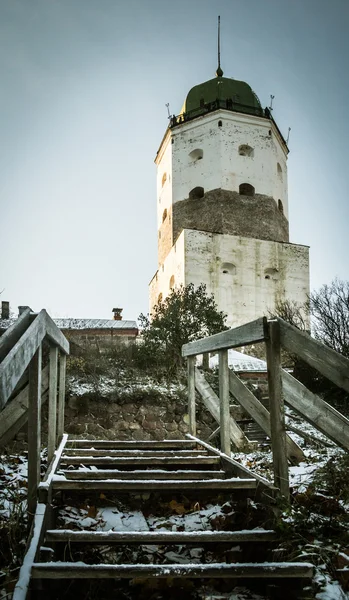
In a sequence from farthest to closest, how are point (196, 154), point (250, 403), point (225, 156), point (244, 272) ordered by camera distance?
point (196, 154)
point (225, 156)
point (244, 272)
point (250, 403)

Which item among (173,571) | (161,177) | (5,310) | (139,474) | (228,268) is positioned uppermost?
(161,177)

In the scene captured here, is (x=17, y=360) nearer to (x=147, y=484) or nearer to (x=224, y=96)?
(x=147, y=484)

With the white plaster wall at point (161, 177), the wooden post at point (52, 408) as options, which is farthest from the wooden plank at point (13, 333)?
the white plaster wall at point (161, 177)

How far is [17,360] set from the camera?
2.29m

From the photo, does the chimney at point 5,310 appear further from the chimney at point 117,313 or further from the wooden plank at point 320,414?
the wooden plank at point 320,414

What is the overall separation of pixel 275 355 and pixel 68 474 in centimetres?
174

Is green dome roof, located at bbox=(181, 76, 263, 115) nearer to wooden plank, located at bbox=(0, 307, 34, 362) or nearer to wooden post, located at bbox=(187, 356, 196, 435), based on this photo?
wooden post, located at bbox=(187, 356, 196, 435)

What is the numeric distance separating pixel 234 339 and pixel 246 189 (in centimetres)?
2406

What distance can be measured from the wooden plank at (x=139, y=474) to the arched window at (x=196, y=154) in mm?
25353

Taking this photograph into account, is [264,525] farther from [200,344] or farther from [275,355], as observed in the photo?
[200,344]

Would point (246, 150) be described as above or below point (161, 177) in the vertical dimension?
above

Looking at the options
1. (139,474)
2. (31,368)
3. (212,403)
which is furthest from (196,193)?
(31,368)

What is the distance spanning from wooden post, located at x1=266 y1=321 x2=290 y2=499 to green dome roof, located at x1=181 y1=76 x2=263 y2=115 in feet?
87.6

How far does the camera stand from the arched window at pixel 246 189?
1053 inches
